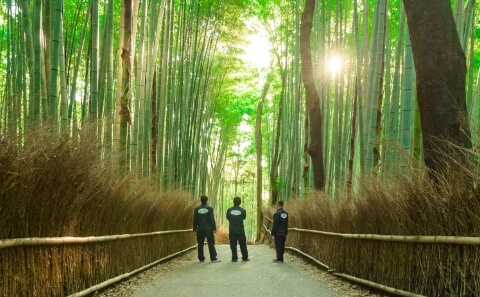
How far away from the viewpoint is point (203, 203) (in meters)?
9.78

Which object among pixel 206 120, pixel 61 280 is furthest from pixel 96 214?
pixel 206 120

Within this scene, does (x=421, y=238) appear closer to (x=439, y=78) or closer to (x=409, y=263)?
(x=409, y=263)

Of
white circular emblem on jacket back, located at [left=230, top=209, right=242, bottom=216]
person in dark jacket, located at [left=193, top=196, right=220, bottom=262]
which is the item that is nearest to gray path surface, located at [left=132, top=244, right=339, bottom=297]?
person in dark jacket, located at [left=193, top=196, right=220, bottom=262]

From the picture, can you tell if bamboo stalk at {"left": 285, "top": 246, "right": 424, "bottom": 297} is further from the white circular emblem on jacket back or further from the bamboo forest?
the white circular emblem on jacket back

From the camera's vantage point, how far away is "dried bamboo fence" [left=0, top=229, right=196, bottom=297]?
322cm

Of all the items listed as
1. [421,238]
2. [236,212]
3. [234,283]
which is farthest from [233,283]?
[236,212]

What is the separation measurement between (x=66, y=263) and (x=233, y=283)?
2.44 meters

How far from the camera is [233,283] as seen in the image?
244 inches

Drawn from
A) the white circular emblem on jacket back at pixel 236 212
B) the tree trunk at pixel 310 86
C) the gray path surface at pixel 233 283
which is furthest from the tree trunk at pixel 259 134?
the gray path surface at pixel 233 283

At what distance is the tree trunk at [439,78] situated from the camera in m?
4.34

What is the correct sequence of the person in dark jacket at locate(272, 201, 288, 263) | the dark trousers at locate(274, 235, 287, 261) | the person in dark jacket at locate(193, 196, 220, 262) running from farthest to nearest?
the person in dark jacket at locate(272, 201, 288, 263), the dark trousers at locate(274, 235, 287, 261), the person in dark jacket at locate(193, 196, 220, 262)

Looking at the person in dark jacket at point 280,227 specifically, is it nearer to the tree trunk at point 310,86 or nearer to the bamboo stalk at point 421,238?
the tree trunk at point 310,86

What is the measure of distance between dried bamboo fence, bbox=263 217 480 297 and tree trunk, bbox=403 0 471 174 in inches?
29.5

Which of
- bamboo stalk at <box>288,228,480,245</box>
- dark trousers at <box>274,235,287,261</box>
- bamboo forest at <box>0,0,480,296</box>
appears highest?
bamboo forest at <box>0,0,480,296</box>
